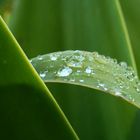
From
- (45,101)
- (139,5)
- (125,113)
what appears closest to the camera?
(45,101)

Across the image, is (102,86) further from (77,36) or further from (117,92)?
(77,36)

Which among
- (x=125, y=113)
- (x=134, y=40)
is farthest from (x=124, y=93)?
(x=134, y=40)

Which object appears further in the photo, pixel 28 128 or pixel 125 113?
pixel 125 113

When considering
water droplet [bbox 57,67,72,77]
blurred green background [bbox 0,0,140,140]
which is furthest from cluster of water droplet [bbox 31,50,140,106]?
blurred green background [bbox 0,0,140,140]

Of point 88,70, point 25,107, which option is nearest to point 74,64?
point 88,70

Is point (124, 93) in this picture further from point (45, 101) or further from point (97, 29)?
point (97, 29)

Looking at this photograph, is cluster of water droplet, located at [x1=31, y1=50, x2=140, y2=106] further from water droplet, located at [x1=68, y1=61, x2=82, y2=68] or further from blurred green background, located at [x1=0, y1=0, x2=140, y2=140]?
blurred green background, located at [x1=0, y1=0, x2=140, y2=140]
